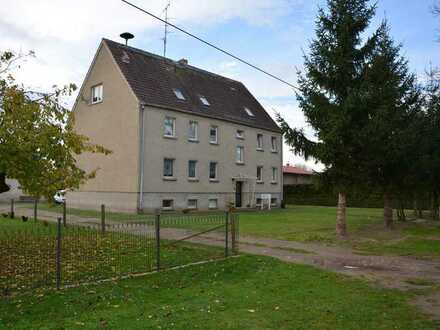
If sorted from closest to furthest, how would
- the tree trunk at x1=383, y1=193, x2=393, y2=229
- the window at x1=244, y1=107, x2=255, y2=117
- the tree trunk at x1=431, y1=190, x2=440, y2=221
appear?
the tree trunk at x1=383, y1=193, x2=393, y2=229, the tree trunk at x1=431, y1=190, x2=440, y2=221, the window at x1=244, y1=107, x2=255, y2=117

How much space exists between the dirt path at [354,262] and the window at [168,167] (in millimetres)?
14615

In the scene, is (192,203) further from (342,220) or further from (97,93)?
(342,220)

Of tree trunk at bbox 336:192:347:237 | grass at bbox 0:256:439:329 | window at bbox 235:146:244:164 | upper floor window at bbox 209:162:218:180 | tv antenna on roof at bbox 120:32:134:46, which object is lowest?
grass at bbox 0:256:439:329

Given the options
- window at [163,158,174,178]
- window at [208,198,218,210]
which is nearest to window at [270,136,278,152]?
window at [208,198,218,210]

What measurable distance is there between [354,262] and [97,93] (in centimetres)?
2468

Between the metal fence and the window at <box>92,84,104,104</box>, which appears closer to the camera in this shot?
the metal fence

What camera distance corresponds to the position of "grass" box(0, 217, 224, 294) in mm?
8758

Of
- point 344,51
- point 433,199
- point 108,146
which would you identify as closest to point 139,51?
point 108,146

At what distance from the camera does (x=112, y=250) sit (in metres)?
12.0

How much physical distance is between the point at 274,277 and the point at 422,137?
13.1 meters

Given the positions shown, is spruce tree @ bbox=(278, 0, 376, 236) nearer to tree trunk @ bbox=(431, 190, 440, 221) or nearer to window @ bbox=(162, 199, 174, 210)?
tree trunk @ bbox=(431, 190, 440, 221)

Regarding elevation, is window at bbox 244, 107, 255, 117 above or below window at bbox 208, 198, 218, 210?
above

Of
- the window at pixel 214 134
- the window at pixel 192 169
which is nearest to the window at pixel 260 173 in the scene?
the window at pixel 214 134

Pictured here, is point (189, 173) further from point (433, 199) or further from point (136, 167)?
point (433, 199)
